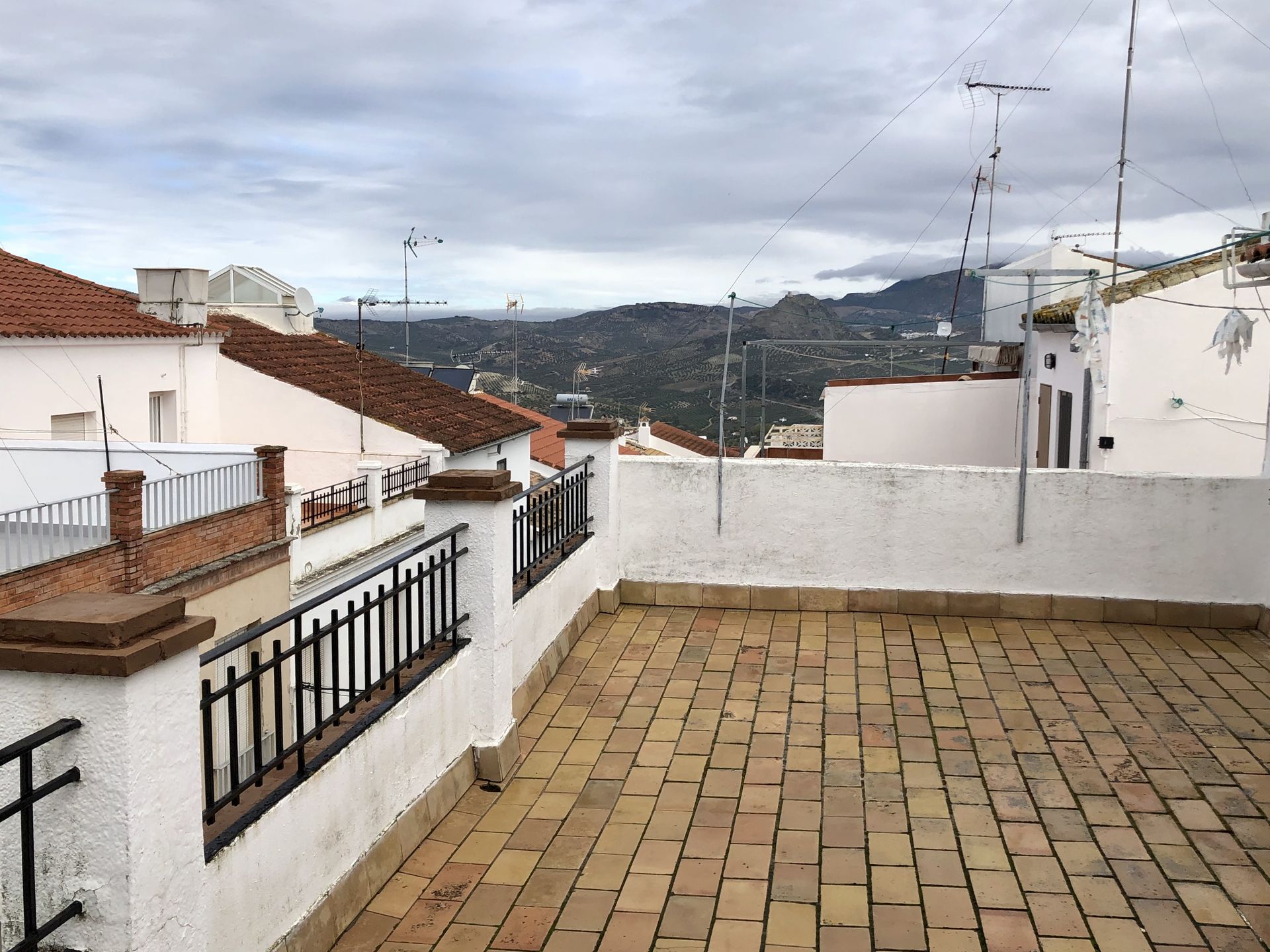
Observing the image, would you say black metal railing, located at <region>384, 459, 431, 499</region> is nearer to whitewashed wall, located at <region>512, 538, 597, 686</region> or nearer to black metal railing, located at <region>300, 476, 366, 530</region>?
black metal railing, located at <region>300, 476, 366, 530</region>

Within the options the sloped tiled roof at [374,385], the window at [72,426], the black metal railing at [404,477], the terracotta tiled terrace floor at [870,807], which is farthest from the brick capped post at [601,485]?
the sloped tiled roof at [374,385]

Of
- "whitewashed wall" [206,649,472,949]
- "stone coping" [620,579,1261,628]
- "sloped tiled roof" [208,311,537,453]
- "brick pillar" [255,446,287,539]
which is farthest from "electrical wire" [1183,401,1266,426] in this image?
"sloped tiled roof" [208,311,537,453]

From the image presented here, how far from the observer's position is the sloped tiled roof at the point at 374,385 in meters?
20.8

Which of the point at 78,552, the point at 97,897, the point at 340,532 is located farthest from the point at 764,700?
the point at 340,532

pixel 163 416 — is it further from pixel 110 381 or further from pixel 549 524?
pixel 549 524

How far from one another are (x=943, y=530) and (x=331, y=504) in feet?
37.3

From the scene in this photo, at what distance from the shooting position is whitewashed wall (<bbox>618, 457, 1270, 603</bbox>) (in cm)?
807

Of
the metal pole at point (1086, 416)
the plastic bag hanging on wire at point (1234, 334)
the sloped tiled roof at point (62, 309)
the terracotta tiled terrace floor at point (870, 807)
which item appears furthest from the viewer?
the sloped tiled roof at point (62, 309)

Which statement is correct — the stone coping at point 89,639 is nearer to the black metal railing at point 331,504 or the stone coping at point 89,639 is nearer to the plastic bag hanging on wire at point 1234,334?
the plastic bag hanging on wire at point 1234,334

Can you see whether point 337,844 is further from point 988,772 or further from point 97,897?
point 988,772

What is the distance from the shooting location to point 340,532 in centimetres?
1667

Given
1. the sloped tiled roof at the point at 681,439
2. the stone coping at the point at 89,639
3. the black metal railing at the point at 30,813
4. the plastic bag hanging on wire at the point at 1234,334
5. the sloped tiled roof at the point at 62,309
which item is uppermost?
the sloped tiled roof at the point at 62,309

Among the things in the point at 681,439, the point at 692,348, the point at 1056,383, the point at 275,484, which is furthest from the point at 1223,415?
the point at 681,439

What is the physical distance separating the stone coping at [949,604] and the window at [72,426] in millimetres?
11354
